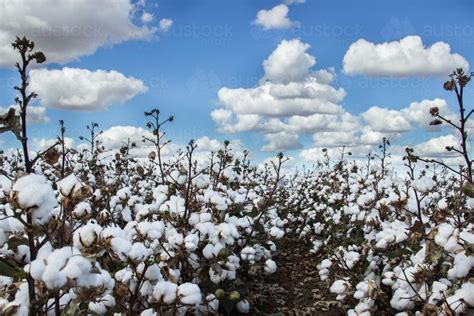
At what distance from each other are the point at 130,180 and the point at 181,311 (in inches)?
251

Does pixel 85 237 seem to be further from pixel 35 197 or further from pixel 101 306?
pixel 101 306

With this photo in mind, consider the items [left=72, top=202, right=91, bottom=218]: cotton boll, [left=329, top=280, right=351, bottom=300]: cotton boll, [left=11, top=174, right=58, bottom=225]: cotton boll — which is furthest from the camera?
[left=329, top=280, right=351, bottom=300]: cotton boll

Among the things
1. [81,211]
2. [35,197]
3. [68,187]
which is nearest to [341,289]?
[81,211]

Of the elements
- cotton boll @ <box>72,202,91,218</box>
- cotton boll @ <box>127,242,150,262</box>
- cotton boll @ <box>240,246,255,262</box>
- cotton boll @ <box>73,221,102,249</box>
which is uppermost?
cotton boll @ <box>72,202,91,218</box>

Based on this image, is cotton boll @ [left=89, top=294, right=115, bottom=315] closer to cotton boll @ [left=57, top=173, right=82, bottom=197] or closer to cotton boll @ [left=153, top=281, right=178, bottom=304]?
cotton boll @ [left=153, top=281, right=178, bottom=304]

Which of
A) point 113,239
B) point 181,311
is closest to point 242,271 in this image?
point 181,311

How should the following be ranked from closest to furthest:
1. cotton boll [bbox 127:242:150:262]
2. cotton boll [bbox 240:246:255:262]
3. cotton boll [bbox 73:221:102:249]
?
cotton boll [bbox 73:221:102:249]
cotton boll [bbox 127:242:150:262]
cotton boll [bbox 240:246:255:262]

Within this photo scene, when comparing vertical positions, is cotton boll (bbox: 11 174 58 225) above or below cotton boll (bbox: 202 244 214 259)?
above

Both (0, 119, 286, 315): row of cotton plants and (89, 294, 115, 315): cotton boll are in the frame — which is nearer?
(0, 119, 286, 315): row of cotton plants

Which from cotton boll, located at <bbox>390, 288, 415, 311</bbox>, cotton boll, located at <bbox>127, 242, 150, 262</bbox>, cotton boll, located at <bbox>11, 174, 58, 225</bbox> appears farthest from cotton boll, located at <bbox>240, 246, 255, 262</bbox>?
cotton boll, located at <bbox>11, 174, 58, 225</bbox>

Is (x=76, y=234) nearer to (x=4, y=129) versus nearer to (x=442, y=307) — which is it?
(x=4, y=129)

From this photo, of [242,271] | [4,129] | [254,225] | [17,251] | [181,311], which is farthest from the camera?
[242,271]

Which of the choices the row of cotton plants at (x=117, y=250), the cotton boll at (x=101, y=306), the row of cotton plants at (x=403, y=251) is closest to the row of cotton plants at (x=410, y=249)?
the row of cotton plants at (x=403, y=251)

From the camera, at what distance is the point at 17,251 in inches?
92.0
